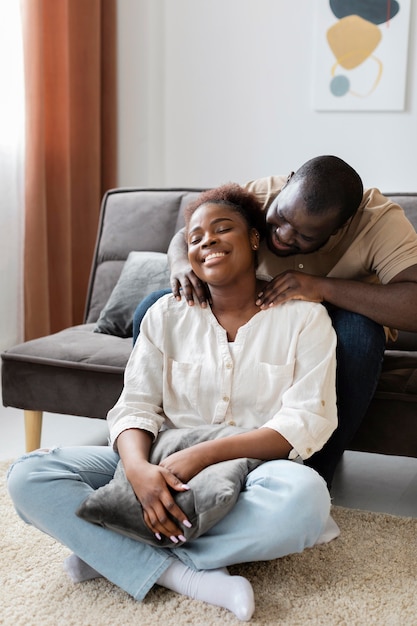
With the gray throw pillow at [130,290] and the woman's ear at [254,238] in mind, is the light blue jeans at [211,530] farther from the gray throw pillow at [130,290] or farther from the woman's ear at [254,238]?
the gray throw pillow at [130,290]

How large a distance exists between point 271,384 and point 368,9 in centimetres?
219

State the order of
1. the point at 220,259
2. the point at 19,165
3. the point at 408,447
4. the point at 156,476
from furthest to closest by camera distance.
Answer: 1. the point at 19,165
2. the point at 408,447
3. the point at 220,259
4. the point at 156,476

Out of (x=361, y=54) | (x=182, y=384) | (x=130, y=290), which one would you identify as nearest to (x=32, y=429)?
(x=130, y=290)

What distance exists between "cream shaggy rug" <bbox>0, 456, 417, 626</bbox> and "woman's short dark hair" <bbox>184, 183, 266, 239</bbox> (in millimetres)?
725

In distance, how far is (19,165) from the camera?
319cm

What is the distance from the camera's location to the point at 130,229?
103 inches

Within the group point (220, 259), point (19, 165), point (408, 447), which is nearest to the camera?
point (220, 259)

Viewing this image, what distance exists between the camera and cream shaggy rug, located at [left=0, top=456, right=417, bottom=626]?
1.37 meters

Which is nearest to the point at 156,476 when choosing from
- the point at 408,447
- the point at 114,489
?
the point at 114,489

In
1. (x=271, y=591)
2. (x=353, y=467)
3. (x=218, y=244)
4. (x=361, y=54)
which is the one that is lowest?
(x=353, y=467)

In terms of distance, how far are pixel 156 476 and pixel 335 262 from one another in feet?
2.44

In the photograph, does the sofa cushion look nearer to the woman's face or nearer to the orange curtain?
the woman's face

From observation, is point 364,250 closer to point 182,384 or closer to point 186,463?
point 182,384

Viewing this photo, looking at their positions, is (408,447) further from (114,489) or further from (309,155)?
(309,155)
